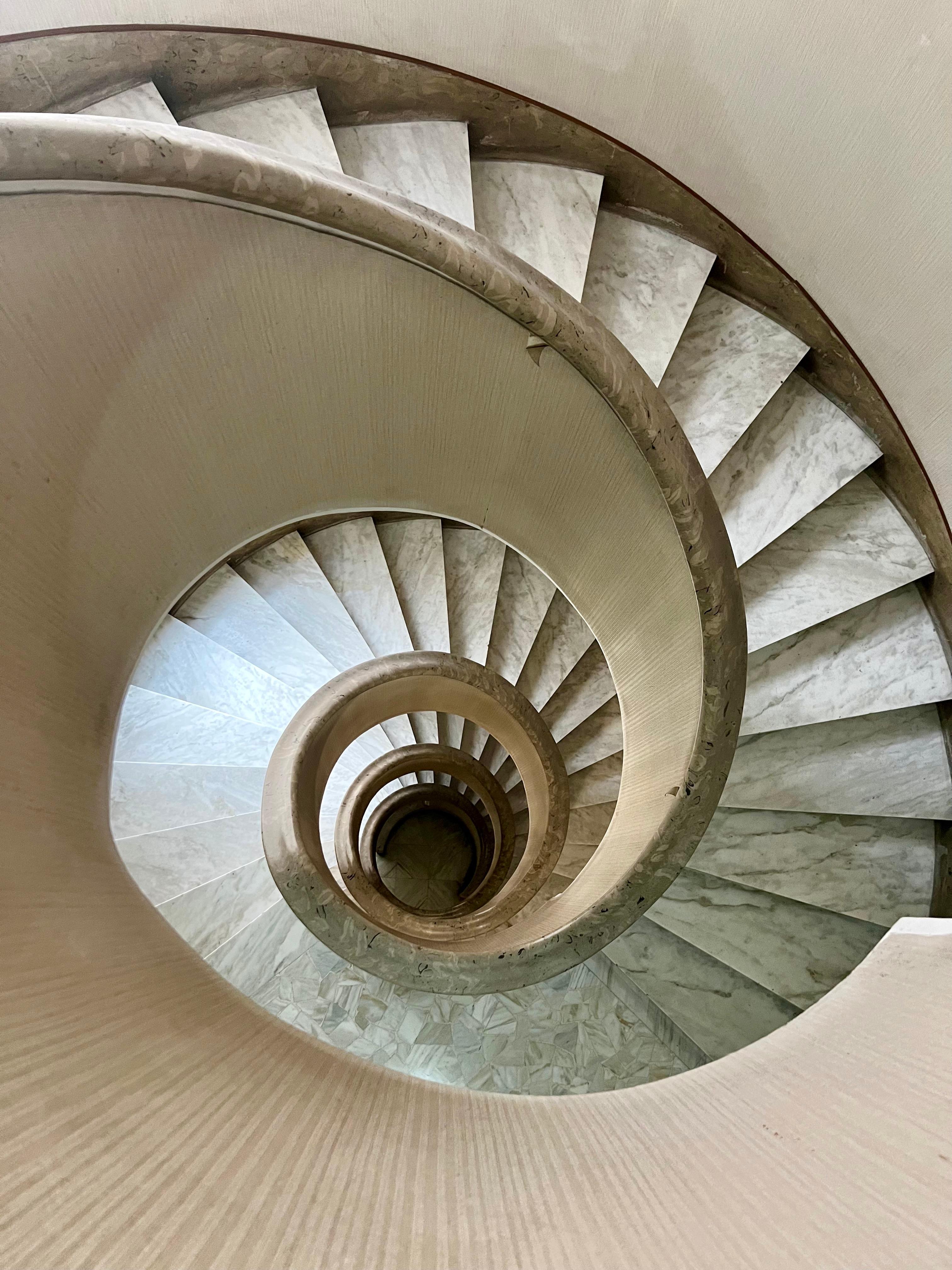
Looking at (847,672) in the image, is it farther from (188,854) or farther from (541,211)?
(188,854)

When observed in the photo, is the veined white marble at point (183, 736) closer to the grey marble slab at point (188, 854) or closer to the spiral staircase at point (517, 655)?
the spiral staircase at point (517, 655)

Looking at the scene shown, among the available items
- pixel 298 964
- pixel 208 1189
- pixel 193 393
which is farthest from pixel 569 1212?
pixel 298 964

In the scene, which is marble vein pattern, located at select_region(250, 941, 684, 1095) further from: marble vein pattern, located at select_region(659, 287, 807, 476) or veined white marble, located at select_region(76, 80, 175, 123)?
veined white marble, located at select_region(76, 80, 175, 123)

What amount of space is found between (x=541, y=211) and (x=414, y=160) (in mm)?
588

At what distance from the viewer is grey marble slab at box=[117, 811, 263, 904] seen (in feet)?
10.4

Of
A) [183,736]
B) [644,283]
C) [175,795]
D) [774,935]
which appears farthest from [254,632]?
[774,935]

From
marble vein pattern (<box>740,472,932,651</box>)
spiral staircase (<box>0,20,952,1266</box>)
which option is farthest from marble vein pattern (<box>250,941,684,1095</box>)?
marble vein pattern (<box>740,472,932,651</box>)

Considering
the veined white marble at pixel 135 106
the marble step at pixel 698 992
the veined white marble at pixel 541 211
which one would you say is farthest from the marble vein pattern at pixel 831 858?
the veined white marble at pixel 135 106

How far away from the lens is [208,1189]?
71 cm

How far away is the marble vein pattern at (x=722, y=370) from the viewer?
3277mm

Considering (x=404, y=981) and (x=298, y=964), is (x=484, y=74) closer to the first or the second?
(x=404, y=981)

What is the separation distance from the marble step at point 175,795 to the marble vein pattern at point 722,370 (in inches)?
99.9

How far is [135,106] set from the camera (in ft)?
9.18

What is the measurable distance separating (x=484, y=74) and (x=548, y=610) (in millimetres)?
2554
